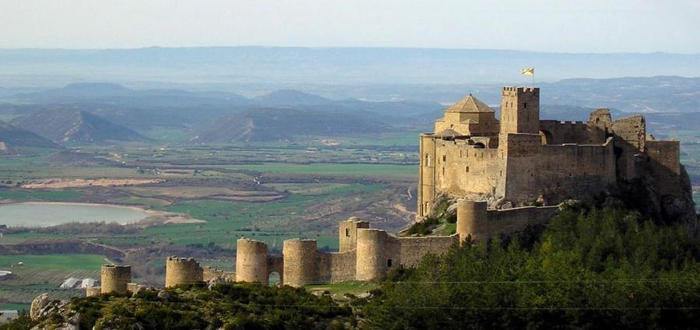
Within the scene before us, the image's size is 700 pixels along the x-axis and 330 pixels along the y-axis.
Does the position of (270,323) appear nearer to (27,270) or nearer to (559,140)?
(559,140)

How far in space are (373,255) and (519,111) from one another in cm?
950

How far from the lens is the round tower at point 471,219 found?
59.5 meters

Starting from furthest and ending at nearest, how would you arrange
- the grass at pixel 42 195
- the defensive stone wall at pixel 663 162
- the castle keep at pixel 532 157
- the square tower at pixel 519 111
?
the grass at pixel 42 195 → the defensive stone wall at pixel 663 162 → the square tower at pixel 519 111 → the castle keep at pixel 532 157

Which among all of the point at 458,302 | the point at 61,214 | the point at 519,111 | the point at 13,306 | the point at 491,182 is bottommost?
the point at 13,306

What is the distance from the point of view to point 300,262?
59062 mm

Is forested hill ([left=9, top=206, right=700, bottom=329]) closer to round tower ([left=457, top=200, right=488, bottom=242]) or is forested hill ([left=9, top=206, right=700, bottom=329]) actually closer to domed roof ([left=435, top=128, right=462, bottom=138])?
round tower ([left=457, top=200, right=488, bottom=242])

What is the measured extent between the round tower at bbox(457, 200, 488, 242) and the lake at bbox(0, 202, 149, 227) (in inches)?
3280

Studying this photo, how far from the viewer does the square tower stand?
2539 inches

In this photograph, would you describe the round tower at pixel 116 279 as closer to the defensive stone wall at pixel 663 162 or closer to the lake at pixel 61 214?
the defensive stone wall at pixel 663 162

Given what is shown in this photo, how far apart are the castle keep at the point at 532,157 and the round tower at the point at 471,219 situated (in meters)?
2.72

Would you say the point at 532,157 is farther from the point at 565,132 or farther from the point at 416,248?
the point at 416,248

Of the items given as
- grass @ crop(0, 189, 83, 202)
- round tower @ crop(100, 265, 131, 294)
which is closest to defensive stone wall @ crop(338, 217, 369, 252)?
round tower @ crop(100, 265, 131, 294)

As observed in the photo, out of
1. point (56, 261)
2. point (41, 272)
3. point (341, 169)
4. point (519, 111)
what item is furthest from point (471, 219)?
point (341, 169)

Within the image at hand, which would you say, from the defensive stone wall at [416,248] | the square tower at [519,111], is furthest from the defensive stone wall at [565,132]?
the defensive stone wall at [416,248]
